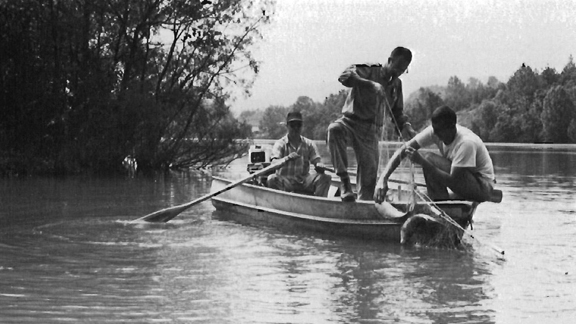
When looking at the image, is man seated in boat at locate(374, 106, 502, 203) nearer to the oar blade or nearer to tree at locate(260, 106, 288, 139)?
the oar blade

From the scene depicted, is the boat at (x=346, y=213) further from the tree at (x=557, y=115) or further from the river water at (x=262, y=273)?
the tree at (x=557, y=115)

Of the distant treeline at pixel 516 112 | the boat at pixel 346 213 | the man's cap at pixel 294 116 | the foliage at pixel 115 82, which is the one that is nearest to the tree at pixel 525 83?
the distant treeline at pixel 516 112

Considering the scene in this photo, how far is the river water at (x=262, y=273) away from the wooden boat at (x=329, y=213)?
0.65 ft

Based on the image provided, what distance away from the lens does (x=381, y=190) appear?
36.6 ft

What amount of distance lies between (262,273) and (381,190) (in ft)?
7.18

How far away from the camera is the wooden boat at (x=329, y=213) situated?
11188 millimetres

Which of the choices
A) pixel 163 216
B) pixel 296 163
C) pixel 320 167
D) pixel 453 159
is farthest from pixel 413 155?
pixel 163 216

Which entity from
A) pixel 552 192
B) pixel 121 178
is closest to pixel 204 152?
pixel 121 178

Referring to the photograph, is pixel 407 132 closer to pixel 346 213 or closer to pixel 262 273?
pixel 346 213

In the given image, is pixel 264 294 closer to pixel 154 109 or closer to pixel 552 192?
pixel 552 192

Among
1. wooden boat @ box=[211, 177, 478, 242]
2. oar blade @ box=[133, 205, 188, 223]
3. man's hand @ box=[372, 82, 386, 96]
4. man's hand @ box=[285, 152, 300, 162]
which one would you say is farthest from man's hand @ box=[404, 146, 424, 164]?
oar blade @ box=[133, 205, 188, 223]

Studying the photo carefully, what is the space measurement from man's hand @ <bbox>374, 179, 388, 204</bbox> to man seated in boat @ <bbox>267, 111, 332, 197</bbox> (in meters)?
2.30

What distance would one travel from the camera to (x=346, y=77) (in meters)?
11.8

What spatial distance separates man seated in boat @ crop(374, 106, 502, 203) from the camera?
34.7 feet
